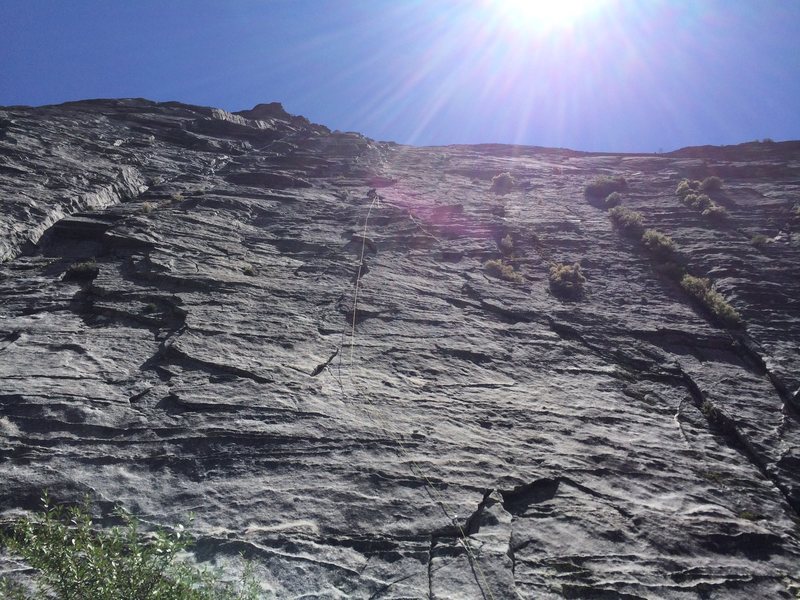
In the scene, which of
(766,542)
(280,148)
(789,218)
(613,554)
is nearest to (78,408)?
(613,554)

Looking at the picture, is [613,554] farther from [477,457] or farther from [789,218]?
[789,218]

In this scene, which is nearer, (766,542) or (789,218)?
(766,542)

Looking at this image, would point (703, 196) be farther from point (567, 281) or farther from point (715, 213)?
point (567, 281)

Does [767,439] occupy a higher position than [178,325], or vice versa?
[178,325]

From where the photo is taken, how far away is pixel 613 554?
8891mm

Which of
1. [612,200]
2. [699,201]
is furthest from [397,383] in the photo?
[699,201]

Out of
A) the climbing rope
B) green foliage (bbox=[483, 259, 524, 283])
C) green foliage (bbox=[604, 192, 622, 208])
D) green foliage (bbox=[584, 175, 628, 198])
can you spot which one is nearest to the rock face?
the climbing rope

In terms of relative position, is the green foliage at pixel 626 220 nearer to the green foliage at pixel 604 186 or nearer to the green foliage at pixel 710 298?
the green foliage at pixel 604 186

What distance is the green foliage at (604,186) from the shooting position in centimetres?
2669

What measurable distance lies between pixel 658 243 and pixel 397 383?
1325cm

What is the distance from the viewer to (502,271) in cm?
1880

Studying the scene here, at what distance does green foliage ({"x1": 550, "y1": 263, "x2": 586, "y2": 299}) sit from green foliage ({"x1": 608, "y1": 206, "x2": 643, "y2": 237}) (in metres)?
4.70

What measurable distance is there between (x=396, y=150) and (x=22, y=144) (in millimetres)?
21095

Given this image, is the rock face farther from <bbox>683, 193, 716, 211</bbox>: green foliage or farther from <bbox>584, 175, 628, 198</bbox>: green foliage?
<bbox>584, 175, 628, 198</bbox>: green foliage
